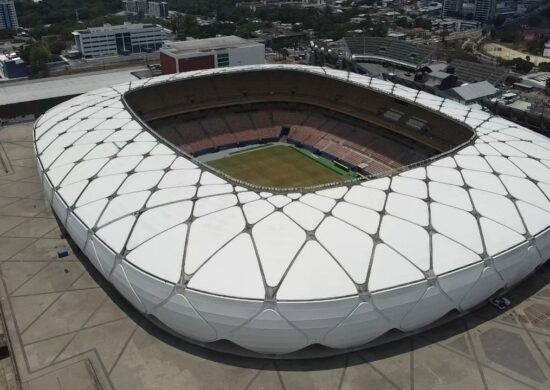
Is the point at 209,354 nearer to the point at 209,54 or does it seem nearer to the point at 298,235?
the point at 298,235

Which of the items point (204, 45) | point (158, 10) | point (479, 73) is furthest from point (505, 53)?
point (158, 10)

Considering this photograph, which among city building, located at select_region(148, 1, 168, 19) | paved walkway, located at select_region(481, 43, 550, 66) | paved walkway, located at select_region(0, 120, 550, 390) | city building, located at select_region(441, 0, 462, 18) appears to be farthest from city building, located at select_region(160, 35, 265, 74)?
city building, located at select_region(441, 0, 462, 18)

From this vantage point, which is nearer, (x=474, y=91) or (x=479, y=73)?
(x=474, y=91)

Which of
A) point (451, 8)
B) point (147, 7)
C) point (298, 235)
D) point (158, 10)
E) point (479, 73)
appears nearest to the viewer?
point (298, 235)

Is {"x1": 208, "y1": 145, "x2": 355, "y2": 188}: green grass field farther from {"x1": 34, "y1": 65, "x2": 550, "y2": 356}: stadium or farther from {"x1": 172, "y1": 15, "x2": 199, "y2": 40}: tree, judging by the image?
{"x1": 172, "y1": 15, "x2": 199, "y2": 40}: tree

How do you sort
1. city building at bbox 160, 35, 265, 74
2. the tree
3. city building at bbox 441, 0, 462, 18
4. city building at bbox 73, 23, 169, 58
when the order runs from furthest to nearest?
1. city building at bbox 441, 0, 462, 18
2. the tree
3. city building at bbox 73, 23, 169, 58
4. city building at bbox 160, 35, 265, 74

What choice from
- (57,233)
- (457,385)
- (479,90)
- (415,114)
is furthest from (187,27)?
(457,385)

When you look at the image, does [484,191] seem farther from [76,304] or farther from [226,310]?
[76,304]
